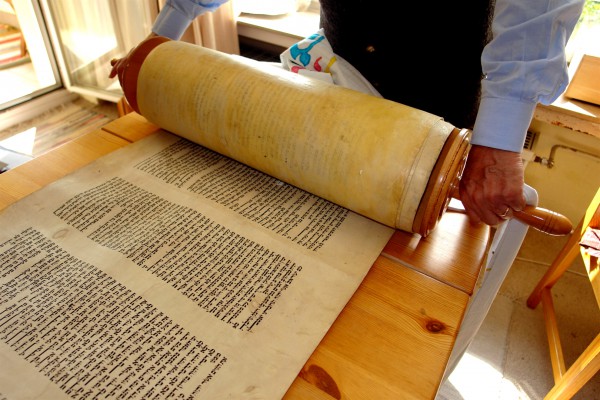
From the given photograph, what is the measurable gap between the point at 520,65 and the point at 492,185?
16 centimetres

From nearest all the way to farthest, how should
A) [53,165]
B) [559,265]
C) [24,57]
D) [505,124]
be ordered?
[505,124] → [53,165] → [559,265] → [24,57]

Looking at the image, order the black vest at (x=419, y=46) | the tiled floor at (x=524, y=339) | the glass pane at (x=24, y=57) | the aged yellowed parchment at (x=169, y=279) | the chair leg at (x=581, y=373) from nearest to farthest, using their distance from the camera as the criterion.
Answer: the aged yellowed parchment at (x=169, y=279), the black vest at (x=419, y=46), the chair leg at (x=581, y=373), the tiled floor at (x=524, y=339), the glass pane at (x=24, y=57)

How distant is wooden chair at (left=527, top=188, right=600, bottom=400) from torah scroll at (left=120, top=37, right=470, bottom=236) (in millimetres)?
557

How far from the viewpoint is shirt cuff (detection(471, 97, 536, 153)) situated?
536 millimetres

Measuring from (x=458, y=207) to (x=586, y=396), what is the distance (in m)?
0.82

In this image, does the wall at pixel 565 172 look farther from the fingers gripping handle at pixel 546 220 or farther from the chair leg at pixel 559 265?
the fingers gripping handle at pixel 546 220

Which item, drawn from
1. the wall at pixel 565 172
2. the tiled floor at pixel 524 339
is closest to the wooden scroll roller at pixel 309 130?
the tiled floor at pixel 524 339

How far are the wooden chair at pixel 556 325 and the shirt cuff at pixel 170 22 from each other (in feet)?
3.15

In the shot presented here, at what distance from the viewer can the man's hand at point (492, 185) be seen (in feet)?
1.68

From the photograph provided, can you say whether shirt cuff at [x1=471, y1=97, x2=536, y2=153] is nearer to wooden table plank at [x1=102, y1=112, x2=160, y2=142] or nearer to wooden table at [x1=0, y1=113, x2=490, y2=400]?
wooden table at [x1=0, y1=113, x2=490, y2=400]

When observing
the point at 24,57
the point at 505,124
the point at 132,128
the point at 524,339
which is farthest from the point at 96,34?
the point at 524,339

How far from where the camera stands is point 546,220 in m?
0.50

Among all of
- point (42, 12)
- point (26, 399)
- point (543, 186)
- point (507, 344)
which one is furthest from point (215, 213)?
point (42, 12)

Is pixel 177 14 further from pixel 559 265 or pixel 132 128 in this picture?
pixel 559 265
